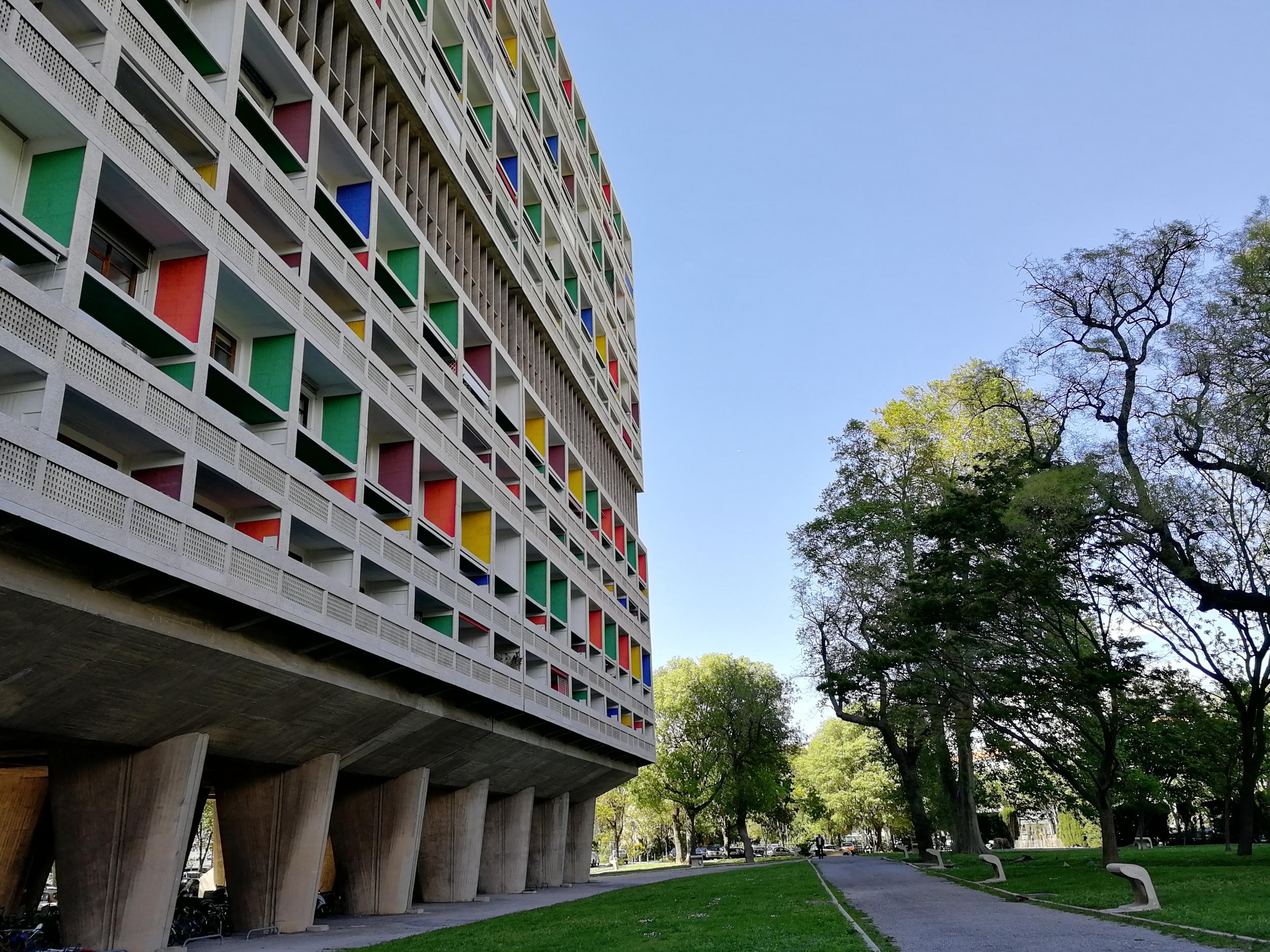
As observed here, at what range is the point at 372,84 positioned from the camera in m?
24.5

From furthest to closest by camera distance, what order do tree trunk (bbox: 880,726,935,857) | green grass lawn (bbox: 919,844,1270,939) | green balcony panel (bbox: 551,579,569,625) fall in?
tree trunk (bbox: 880,726,935,857)
green balcony panel (bbox: 551,579,569,625)
green grass lawn (bbox: 919,844,1270,939)

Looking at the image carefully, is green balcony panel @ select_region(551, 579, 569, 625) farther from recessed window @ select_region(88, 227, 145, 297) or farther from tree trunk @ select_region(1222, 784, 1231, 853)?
tree trunk @ select_region(1222, 784, 1231, 853)

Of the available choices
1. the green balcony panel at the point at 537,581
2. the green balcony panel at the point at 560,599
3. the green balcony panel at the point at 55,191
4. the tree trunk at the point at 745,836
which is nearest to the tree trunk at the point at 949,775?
the green balcony panel at the point at 560,599

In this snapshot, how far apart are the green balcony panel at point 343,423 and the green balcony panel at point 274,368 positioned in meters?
2.33

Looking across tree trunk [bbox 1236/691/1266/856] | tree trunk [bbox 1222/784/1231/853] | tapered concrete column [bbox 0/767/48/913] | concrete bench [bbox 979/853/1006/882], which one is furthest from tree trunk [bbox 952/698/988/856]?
tapered concrete column [bbox 0/767/48/913]

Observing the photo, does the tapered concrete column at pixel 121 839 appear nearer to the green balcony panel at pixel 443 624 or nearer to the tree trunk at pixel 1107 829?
the green balcony panel at pixel 443 624

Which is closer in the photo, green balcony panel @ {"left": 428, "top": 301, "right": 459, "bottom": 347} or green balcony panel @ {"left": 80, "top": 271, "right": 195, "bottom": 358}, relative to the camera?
green balcony panel @ {"left": 80, "top": 271, "right": 195, "bottom": 358}

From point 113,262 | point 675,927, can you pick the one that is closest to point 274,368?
point 113,262

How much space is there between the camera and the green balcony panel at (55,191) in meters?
13.5

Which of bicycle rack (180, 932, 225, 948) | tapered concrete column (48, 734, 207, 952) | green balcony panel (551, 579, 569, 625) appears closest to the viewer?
tapered concrete column (48, 734, 207, 952)

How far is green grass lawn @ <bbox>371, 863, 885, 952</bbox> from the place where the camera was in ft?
45.8

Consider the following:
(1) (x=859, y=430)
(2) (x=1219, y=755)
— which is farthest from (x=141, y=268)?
(2) (x=1219, y=755)

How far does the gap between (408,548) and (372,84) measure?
11676 millimetres

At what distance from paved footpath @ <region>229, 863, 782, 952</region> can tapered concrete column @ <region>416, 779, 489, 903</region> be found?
0.67 meters
